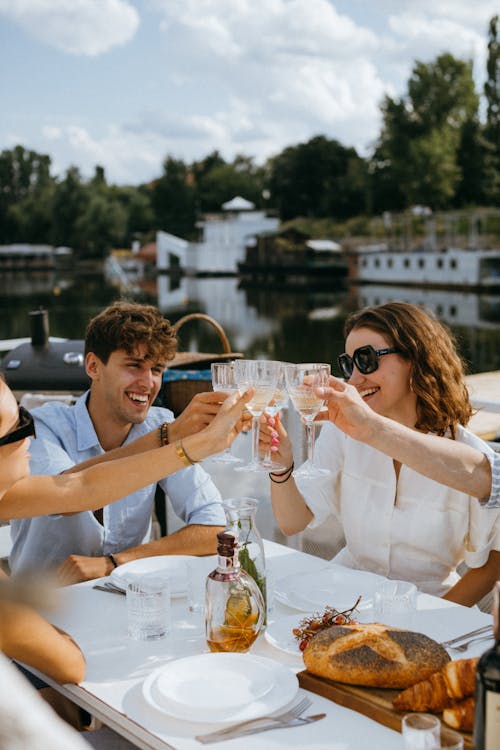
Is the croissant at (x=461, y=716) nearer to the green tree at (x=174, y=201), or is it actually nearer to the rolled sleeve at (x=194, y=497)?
the rolled sleeve at (x=194, y=497)

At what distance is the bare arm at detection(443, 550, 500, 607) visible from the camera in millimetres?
2146

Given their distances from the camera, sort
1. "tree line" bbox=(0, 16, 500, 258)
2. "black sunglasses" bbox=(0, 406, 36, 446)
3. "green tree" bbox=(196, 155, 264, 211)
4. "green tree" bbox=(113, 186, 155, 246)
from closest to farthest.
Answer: "black sunglasses" bbox=(0, 406, 36, 446) < "tree line" bbox=(0, 16, 500, 258) < "green tree" bbox=(196, 155, 264, 211) < "green tree" bbox=(113, 186, 155, 246)

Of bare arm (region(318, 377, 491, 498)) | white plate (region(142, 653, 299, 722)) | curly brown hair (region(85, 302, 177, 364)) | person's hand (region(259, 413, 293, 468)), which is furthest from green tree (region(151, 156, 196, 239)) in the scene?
white plate (region(142, 653, 299, 722))

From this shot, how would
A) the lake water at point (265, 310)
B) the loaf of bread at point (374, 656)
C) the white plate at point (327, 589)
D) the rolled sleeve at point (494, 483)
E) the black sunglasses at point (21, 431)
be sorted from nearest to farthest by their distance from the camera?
the loaf of bread at point (374, 656), the black sunglasses at point (21, 431), the white plate at point (327, 589), the rolled sleeve at point (494, 483), the lake water at point (265, 310)

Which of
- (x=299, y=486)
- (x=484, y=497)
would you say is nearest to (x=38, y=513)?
(x=299, y=486)

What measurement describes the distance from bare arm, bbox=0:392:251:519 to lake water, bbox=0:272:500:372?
73.2ft

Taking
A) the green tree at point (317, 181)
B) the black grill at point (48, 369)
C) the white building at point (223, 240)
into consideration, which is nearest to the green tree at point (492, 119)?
the green tree at point (317, 181)

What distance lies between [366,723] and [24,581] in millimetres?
593

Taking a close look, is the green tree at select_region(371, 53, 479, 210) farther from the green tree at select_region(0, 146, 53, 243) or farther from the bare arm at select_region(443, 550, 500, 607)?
the bare arm at select_region(443, 550, 500, 607)

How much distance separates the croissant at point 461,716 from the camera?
1.26 m

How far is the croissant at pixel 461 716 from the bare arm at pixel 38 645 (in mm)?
636

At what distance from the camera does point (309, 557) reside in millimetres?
2180

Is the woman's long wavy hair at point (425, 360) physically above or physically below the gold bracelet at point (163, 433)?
above

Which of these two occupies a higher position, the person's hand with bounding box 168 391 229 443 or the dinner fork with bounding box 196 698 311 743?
the person's hand with bounding box 168 391 229 443
